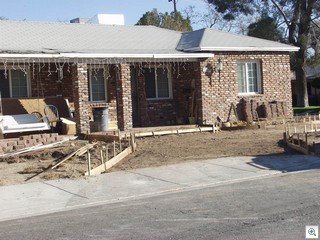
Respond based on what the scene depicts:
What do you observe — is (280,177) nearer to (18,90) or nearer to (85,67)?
(85,67)

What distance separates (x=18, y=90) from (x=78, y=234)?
1335 centimetres

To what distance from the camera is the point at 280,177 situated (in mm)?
11266

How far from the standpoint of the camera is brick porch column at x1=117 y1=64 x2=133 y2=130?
19.2 m

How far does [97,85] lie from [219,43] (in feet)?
17.7

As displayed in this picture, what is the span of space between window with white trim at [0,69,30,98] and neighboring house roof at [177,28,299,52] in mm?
6531

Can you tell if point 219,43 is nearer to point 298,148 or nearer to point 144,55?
point 144,55

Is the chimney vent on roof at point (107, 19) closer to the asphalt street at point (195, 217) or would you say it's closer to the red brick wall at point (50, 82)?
the red brick wall at point (50, 82)

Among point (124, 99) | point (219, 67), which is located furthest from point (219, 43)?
point (124, 99)

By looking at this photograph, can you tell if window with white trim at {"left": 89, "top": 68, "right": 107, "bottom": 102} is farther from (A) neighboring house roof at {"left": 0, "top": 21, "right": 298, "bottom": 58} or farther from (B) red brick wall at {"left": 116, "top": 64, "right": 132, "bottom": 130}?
(B) red brick wall at {"left": 116, "top": 64, "right": 132, "bottom": 130}

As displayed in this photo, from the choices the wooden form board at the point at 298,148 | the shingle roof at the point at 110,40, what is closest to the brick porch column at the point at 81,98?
the shingle roof at the point at 110,40

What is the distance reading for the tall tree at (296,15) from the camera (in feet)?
111

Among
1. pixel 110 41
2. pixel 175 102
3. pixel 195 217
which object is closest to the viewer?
pixel 195 217

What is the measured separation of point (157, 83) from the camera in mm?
22281

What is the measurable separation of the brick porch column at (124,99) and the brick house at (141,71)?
0.04m
